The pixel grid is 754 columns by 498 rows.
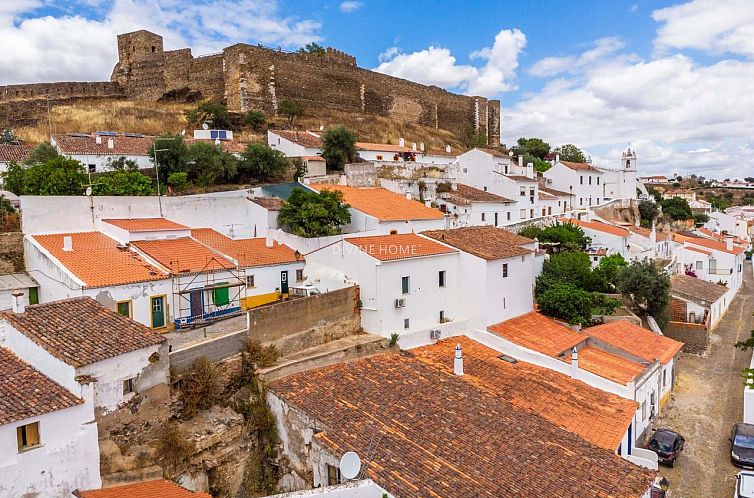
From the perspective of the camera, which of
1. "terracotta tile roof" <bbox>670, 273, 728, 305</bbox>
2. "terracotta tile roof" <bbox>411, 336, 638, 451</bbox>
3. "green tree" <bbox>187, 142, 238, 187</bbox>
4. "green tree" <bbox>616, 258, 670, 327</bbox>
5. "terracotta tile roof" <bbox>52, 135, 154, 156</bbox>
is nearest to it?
"terracotta tile roof" <bbox>411, 336, 638, 451</bbox>

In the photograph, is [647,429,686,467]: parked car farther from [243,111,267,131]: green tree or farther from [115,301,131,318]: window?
[243,111,267,131]: green tree

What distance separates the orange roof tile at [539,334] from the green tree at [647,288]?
5762mm

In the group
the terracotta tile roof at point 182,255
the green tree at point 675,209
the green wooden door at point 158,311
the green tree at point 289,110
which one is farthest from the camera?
the green tree at point 675,209

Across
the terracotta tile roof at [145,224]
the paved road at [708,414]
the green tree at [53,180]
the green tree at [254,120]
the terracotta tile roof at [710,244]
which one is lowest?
the paved road at [708,414]

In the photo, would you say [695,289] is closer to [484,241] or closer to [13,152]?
[484,241]

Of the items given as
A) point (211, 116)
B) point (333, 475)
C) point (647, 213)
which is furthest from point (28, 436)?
point (647, 213)

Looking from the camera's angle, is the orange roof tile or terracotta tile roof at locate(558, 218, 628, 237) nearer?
the orange roof tile

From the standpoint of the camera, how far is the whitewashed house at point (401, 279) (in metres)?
16.2

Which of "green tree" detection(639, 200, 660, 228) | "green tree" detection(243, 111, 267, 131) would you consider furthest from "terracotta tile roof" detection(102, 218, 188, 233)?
"green tree" detection(639, 200, 660, 228)

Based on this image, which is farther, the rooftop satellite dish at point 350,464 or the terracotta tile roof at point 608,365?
the terracotta tile roof at point 608,365

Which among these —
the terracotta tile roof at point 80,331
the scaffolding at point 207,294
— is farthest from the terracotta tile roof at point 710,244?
the terracotta tile roof at point 80,331

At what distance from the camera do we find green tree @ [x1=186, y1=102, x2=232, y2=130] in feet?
110

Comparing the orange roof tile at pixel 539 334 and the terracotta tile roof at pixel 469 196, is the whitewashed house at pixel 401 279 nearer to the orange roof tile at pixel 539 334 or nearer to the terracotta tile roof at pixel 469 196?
the orange roof tile at pixel 539 334

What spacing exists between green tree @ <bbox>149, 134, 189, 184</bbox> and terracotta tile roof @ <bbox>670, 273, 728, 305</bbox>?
80.2 ft
